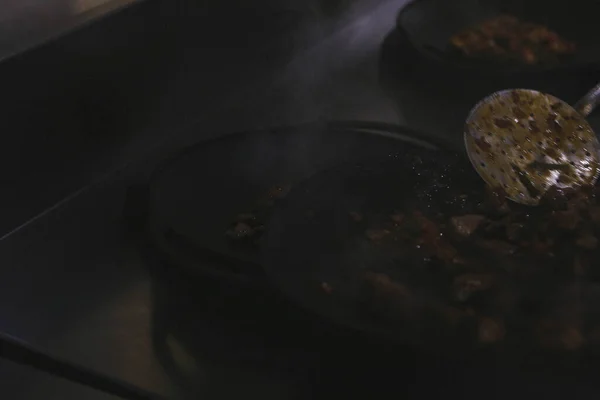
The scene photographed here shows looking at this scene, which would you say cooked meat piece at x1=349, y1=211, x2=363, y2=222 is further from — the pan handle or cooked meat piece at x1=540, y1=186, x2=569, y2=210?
the pan handle

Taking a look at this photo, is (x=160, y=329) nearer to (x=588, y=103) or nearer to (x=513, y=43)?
(x=588, y=103)

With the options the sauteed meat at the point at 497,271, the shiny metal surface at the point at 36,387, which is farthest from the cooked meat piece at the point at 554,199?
the shiny metal surface at the point at 36,387

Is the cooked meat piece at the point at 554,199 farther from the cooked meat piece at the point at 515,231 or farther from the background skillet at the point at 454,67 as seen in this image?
the background skillet at the point at 454,67

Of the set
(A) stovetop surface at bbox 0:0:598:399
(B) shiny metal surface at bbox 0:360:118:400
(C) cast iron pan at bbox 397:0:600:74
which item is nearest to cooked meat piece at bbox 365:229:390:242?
(A) stovetop surface at bbox 0:0:598:399

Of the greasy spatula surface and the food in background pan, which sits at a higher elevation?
the greasy spatula surface

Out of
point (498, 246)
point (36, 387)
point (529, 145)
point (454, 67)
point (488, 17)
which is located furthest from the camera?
point (488, 17)

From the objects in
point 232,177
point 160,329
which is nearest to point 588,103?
point 232,177

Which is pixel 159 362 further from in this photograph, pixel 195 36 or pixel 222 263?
pixel 195 36
